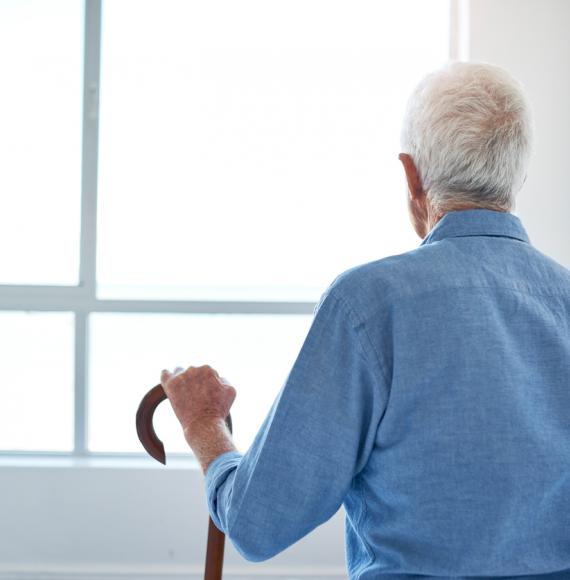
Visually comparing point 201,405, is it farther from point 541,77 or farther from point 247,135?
point 541,77

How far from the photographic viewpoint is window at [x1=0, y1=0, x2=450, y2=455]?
107 inches

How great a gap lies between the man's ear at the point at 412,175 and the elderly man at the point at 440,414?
8 centimetres

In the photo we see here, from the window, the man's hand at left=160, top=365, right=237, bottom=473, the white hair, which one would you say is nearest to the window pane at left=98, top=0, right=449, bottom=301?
the window

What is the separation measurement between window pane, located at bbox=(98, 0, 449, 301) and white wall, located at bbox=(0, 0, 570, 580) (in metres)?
0.53

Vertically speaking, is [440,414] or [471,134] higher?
[471,134]

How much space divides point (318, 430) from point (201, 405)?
28 cm

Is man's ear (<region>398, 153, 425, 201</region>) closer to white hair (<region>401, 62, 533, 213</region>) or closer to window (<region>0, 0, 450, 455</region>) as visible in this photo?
white hair (<region>401, 62, 533, 213</region>)

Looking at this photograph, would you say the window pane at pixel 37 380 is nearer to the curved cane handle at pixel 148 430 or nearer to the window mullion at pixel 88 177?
the window mullion at pixel 88 177

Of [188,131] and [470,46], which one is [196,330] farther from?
[470,46]

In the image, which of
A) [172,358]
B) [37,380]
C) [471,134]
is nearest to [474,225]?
[471,134]

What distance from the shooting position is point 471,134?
99cm

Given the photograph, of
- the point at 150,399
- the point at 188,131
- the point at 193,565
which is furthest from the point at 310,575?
the point at 150,399

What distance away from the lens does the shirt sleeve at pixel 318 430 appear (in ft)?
3.03

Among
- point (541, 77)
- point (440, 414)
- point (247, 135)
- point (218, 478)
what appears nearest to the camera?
point (440, 414)
